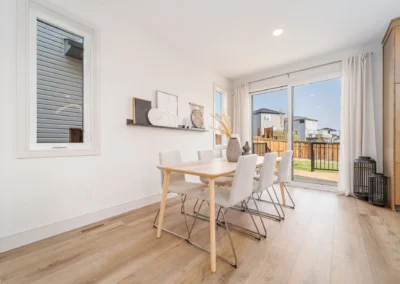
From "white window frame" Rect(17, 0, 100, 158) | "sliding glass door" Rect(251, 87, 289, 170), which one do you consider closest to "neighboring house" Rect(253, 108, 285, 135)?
"sliding glass door" Rect(251, 87, 289, 170)

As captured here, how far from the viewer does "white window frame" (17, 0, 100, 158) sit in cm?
167

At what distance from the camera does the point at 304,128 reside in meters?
4.12

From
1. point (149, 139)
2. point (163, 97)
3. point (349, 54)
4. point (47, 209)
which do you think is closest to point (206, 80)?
point (163, 97)

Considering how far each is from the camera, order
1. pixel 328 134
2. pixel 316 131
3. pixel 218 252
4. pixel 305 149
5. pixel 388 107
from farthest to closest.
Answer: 1. pixel 305 149
2. pixel 316 131
3. pixel 328 134
4. pixel 388 107
5. pixel 218 252

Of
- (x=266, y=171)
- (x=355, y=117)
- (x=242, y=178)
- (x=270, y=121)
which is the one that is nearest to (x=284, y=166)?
(x=266, y=171)

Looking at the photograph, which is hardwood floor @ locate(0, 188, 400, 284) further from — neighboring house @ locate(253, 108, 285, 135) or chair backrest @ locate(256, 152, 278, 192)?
neighboring house @ locate(253, 108, 285, 135)

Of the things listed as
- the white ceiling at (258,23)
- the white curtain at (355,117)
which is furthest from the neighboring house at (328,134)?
the white ceiling at (258,23)

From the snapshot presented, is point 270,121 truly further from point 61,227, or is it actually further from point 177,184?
point 61,227

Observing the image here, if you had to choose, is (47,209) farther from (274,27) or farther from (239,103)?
(239,103)

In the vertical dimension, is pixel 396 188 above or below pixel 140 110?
below

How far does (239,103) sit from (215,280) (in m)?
4.20

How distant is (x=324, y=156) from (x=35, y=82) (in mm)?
5547

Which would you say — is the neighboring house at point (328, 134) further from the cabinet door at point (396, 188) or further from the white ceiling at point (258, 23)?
the white ceiling at point (258, 23)

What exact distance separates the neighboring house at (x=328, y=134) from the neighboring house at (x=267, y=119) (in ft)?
2.70
